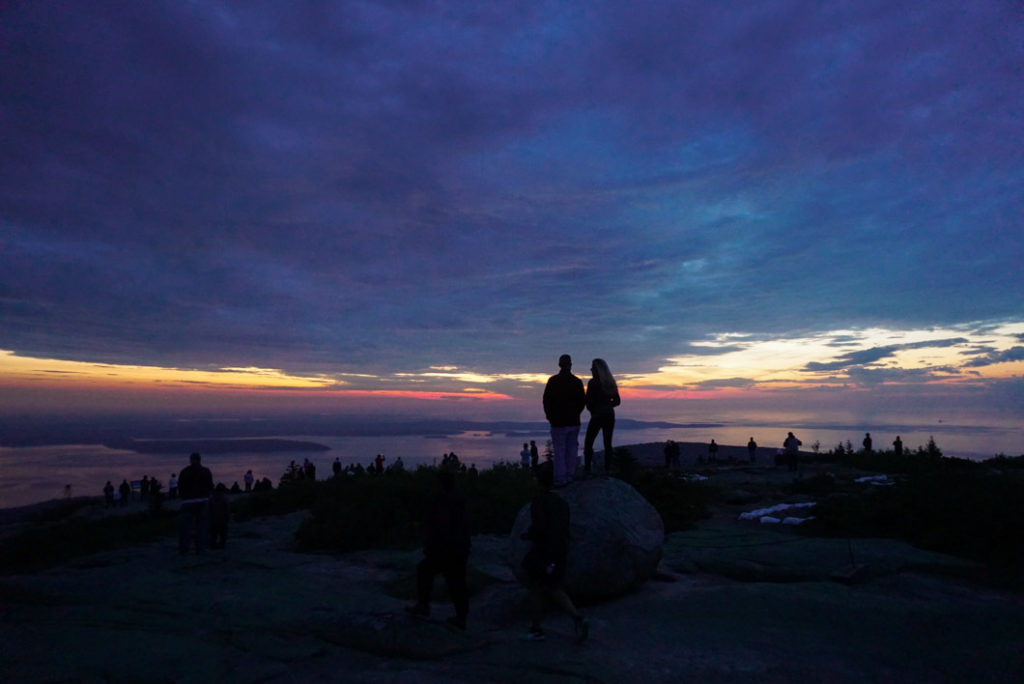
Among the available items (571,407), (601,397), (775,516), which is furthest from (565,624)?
(775,516)

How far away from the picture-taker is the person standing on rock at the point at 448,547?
314 inches

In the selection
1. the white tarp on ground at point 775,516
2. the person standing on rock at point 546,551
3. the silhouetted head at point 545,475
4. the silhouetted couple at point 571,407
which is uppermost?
the silhouetted couple at point 571,407

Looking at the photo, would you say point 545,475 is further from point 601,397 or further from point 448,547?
point 601,397

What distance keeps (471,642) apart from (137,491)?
56.7 m

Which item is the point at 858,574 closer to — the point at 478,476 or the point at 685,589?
the point at 685,589

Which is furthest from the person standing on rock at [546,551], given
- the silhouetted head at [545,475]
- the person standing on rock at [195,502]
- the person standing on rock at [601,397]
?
the person standing on rock at [195,502]

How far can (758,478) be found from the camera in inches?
1128

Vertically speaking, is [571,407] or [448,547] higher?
[571,407]

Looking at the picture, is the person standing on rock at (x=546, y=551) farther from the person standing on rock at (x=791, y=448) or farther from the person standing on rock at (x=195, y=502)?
the person standing on rock at (x=791, y=448)

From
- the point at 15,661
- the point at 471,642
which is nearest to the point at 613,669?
the point at 471,642

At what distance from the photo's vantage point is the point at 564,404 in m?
9.83

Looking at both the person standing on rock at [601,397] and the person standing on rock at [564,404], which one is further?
the person standing on rock at [601,397]

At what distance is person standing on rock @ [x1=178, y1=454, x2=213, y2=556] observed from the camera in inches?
523

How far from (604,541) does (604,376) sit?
2.77 metres
